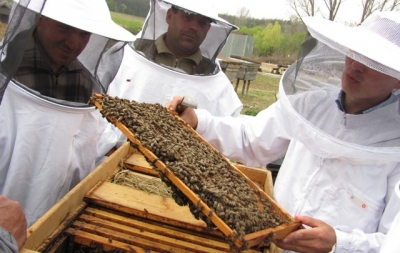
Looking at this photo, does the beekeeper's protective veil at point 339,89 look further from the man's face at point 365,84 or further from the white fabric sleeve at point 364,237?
the white fabric sleeve at point 364,237

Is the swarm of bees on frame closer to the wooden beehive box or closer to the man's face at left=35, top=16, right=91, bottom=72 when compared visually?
the wooden beehive box

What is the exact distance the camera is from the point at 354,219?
198 centimetres

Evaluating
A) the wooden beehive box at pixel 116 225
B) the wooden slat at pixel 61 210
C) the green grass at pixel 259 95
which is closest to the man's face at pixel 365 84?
the wooden beehive box at pixel 116 225

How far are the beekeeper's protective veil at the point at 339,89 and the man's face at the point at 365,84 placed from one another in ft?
0.13

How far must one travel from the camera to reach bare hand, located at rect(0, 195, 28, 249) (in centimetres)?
137

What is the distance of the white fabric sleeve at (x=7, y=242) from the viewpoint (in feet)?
4.08

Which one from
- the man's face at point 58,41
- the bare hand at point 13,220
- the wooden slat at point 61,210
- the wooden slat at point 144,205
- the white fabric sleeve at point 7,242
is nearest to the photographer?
the white fabric sleeve at point 7,242

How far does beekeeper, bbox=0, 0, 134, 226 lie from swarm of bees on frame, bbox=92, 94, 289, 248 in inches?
13.3

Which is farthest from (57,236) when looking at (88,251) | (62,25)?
(62,25)

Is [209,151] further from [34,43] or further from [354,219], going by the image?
[34,43]

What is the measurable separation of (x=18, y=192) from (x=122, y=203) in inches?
25.6

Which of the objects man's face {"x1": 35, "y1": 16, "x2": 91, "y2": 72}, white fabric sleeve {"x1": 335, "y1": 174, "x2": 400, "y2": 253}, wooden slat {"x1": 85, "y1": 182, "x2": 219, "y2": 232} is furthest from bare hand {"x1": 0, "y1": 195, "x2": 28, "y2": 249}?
white fabric sleeve {"x1": 335, "y1": 174, "x2": 400, "y2": 253}

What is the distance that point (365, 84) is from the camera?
77.5 inches

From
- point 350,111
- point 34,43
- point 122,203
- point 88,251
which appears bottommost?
point 88,251
